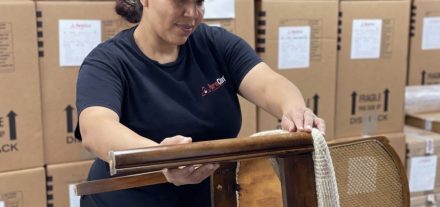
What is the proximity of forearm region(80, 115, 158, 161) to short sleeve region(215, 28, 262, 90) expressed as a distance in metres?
0.35

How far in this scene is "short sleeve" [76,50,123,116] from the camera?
2.96ft

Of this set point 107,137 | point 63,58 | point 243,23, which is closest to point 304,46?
point 243,23

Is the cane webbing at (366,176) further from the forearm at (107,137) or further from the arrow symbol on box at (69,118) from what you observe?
the arrow symbol on box at (69,118)

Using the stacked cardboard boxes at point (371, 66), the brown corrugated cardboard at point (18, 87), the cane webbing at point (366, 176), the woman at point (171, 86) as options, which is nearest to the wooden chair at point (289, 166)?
the cane webbing at point (366, 176)

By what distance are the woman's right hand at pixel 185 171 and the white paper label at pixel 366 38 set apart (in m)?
1.24

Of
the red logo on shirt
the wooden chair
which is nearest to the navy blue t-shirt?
the red logo on shirt

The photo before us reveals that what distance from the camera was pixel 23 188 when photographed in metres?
1.40

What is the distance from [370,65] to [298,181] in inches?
48.8

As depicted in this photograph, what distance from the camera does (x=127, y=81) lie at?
0.99m

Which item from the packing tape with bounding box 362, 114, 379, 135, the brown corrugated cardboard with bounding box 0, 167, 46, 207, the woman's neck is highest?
the woman's neck

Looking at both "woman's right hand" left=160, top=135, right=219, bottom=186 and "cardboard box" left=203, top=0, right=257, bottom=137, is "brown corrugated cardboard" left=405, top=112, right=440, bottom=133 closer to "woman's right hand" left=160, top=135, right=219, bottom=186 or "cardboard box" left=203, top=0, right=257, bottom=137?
"cardboard box" left=203, top=0, right=257, bottom=137

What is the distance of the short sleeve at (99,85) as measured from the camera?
90 cm

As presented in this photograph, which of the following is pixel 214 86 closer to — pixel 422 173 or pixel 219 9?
pixel 219 9

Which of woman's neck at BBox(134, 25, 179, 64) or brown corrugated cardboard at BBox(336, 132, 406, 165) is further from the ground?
woman's neck at BBox(134, 25, 179, 64)
